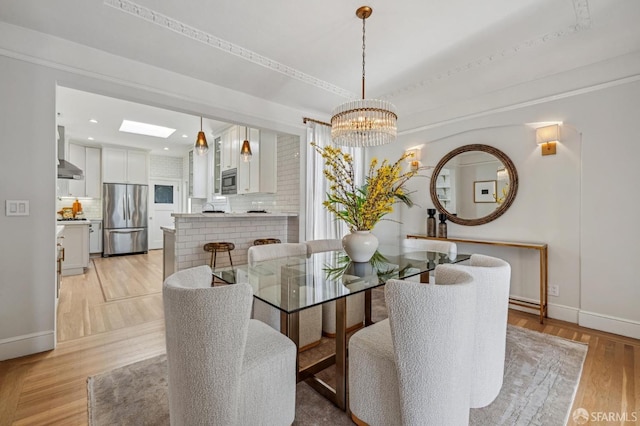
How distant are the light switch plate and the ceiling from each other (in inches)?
54.0

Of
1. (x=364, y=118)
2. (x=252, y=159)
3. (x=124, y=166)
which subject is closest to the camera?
(x=364, y=118)

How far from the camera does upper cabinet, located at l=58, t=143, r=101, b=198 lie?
6.65m

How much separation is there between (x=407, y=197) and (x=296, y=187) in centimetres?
168

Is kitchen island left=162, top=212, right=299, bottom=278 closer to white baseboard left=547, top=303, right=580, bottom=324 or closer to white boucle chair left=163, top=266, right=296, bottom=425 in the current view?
white boucle chair left=163, top=266, right=296, bottom=425

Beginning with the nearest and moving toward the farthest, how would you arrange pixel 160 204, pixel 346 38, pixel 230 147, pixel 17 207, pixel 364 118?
pixel 17 207 → pixel 364 118 → pixel 346 38 → pixel 230 147 → pixel 160 204

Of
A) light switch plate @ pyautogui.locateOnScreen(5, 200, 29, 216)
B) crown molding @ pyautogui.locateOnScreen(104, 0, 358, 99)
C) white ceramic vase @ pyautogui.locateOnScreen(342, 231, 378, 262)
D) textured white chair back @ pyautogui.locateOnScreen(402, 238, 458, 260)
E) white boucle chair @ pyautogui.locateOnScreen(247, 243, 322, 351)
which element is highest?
crown molding @ pyautogui.locateOnScreen(104, 0, 358, 99)

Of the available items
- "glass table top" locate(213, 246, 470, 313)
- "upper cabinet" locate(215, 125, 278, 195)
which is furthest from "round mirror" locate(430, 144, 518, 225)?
"upper cabinet" locate(215, 125, 278, 195)

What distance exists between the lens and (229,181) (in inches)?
231

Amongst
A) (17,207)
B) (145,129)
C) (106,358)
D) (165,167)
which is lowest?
(106,358)

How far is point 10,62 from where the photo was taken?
87.3 inches

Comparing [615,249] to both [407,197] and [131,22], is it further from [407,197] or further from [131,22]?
[131,22]

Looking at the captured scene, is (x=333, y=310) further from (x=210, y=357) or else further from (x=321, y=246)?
(x=210, y=357)

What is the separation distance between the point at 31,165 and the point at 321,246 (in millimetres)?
2508

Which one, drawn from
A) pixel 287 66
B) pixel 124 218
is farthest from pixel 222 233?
pixel 124 218
